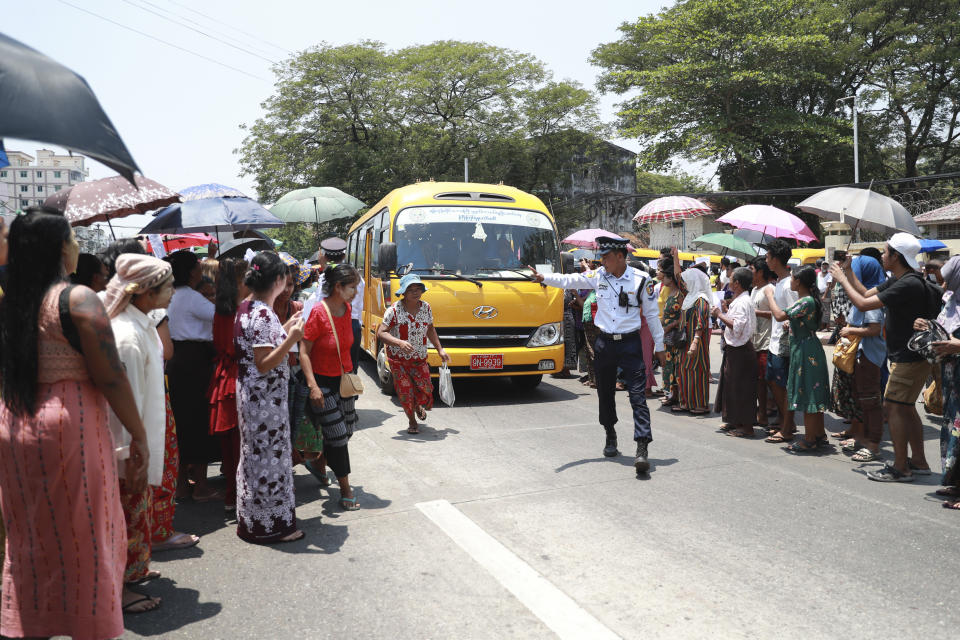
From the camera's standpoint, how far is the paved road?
3.22m

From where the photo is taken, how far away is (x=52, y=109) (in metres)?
2.29

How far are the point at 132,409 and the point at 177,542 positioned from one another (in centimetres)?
175

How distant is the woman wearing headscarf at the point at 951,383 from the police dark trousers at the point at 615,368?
2.09 meters

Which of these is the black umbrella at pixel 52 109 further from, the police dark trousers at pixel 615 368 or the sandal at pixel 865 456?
the sandal at pixel 865 456

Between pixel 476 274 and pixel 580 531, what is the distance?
195 inches

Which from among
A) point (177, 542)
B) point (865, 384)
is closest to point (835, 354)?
point (865, 384)

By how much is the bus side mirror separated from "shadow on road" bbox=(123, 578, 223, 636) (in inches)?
214

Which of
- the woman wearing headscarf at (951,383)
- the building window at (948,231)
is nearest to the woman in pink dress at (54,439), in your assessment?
the woman wearing headscarf at (951,383)

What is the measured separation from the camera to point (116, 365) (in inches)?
105

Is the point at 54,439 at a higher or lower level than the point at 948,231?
lower

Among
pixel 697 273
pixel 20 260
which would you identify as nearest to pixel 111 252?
pixel 20 260

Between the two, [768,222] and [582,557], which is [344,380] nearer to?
[582,557]

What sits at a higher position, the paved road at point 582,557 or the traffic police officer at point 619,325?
the traffic police officer at point 619,325

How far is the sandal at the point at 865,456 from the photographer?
6.12 m
